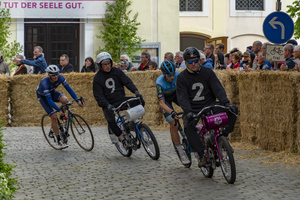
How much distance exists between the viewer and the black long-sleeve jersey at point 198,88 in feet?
30.8

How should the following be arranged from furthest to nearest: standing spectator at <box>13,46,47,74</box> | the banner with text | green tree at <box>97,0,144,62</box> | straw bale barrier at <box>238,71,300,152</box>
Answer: green tree at <box>97,0,144,62</box>
the banner with text
standing spectator at <box>13,46,47,74</box>
straw bale barrier at <box>238,71,300,152</box>

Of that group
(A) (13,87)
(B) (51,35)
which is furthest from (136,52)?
(A) (13,87)

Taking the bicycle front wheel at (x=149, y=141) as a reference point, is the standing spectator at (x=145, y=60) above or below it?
above

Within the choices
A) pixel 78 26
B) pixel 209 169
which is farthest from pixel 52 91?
pixel 78 26

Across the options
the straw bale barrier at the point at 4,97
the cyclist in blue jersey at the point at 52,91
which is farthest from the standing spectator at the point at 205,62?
the straw bale barrier at the point at 4,97

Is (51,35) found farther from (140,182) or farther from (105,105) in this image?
(140,182)

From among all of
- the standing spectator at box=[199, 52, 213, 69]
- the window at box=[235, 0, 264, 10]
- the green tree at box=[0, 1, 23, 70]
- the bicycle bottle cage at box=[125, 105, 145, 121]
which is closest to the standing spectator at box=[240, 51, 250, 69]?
the standing spectator at box=[199, 52, 213, 69]

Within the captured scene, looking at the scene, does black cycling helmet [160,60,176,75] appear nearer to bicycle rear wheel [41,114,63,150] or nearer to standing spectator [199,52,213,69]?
bicycle rear wheel [41,114,63,150]

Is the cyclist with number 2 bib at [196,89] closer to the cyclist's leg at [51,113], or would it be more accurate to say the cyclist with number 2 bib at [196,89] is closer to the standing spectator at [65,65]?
the cyclist's leg at [51,113]

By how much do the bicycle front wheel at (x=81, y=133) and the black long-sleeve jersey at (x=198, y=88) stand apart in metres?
3.80

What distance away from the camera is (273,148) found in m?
12.1

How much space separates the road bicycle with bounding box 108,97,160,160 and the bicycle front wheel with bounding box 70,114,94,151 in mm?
806

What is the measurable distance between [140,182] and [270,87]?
152 inches

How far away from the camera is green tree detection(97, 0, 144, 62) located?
2595 centimetres
